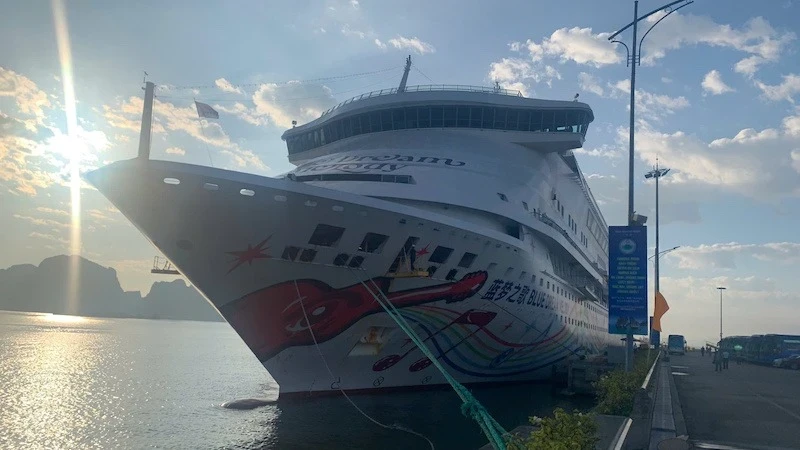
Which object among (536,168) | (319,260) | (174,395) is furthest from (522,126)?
(174,395)

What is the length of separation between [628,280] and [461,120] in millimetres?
11749

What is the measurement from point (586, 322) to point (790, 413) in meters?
21.4

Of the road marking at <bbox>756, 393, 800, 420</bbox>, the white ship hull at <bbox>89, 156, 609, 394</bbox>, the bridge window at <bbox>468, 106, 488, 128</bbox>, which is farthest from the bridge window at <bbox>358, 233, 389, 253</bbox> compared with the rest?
the road marking at <bbox>756, 393, 800, 420</bbox>

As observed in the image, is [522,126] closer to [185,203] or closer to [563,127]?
[563,127]

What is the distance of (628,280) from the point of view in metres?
17.5

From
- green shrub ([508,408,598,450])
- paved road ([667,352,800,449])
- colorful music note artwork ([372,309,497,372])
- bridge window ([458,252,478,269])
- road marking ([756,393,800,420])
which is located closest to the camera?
green shrub ([508,408,598,450])

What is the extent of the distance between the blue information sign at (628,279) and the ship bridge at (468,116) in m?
10.2

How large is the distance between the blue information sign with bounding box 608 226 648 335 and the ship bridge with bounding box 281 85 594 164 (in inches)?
402

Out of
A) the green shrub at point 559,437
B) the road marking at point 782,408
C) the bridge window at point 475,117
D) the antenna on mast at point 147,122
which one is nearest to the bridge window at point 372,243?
the antenna on mast at point 147,122

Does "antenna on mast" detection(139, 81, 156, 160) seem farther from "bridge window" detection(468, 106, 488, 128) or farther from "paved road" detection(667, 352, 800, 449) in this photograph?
"bridge window" detection(468, 106, 488, 128)

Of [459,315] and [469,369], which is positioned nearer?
[459,315]

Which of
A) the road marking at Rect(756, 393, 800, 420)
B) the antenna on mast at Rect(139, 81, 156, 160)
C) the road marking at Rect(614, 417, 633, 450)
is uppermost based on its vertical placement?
the antenna on mast at Rect(139, 81, 156, 160)

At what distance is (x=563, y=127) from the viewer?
90.5 ft

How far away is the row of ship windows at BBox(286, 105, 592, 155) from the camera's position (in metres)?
26.1
